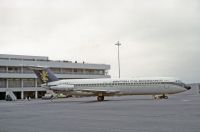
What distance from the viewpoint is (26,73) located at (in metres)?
90.8

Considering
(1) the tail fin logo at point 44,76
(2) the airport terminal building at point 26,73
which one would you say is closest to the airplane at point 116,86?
(1) the tail fin logo at point 44,76

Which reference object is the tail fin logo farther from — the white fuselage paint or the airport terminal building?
the airport terminal building

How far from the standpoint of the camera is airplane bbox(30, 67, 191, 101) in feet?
175

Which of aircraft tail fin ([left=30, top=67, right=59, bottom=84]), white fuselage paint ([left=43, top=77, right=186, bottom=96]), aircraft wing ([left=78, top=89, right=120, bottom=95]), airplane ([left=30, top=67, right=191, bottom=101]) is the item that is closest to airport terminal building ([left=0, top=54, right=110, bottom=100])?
aircraft tail fin ([left=30, top=67, right=59, bottom=84])

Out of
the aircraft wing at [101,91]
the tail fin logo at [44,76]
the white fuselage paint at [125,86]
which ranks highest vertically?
the tail fin logo at [44,76]

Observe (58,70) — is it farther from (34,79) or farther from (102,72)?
(102,72)

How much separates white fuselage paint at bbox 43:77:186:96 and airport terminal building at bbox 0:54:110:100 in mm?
25821

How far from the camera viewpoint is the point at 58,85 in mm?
58219

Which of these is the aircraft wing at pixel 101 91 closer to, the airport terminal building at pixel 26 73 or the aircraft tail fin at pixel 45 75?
the aircraft tail fin at pixel 45 75

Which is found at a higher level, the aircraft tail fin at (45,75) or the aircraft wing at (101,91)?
the aircraft tail fin at (45,75)

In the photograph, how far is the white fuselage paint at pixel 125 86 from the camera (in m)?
53.3

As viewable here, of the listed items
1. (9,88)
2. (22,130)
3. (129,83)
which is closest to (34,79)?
(9,88)

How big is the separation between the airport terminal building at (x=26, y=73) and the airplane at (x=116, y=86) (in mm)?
23638

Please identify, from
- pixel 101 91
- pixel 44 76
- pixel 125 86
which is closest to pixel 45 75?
pixel 44 76
